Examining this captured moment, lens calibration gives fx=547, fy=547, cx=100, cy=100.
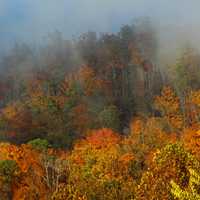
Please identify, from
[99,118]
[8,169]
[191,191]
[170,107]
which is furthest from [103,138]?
[191,191]

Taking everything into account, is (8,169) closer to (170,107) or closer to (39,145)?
(39,145)

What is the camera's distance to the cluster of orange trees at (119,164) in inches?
1246

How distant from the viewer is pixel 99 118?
11250cm

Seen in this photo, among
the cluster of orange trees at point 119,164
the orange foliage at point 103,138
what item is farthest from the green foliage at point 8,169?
the orange foliage at point 103,138

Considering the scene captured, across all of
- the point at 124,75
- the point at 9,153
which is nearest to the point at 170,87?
the point at 124,75

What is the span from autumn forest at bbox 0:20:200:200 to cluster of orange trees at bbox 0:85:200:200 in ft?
0.27

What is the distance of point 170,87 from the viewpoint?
12775 centimetres

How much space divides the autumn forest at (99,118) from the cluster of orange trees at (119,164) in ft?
0.27

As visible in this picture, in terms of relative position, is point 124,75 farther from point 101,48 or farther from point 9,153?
point 9,153

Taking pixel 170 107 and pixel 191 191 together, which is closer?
pixel 191 191

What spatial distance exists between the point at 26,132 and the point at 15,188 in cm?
5643

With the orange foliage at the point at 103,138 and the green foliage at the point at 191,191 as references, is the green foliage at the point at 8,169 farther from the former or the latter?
the green foliage at the point at 191,191

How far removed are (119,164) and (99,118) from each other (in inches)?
1664

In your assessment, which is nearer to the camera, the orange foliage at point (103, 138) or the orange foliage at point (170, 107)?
the orange foliage at point (103, 138)
